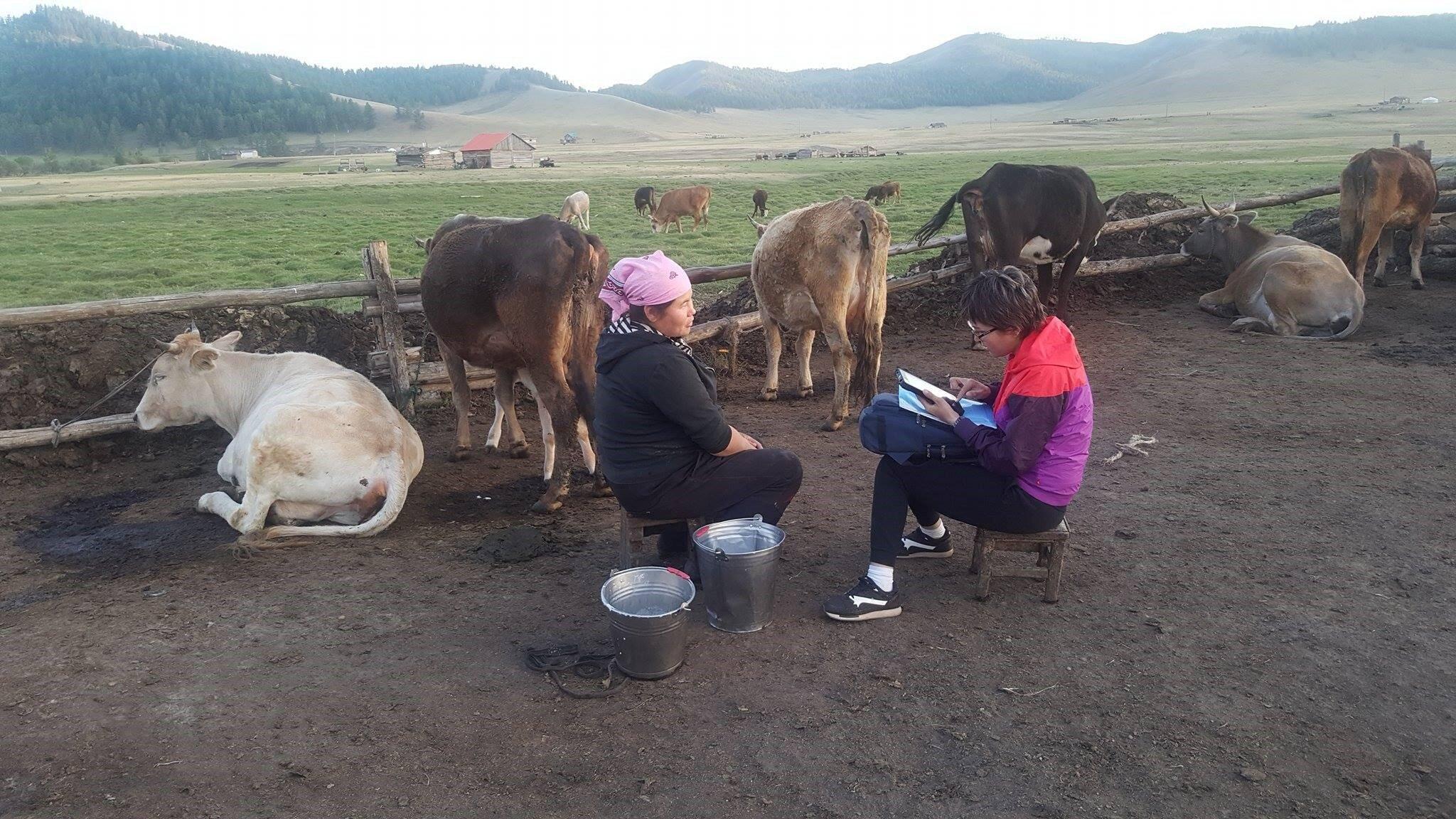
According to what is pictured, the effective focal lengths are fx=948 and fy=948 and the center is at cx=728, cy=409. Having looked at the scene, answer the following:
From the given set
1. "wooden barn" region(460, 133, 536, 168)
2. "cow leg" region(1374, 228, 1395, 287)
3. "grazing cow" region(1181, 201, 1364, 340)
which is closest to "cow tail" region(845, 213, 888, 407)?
"grazing cow" region(1181, 201, 1364, 340)

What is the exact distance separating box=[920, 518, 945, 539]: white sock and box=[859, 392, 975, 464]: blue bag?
0.74m

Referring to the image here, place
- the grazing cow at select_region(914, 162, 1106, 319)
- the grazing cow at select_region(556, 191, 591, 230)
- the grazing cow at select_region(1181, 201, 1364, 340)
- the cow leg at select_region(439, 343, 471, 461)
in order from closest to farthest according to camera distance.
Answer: the cow leg at select_region(439, 343, 471, 461) < the grazing cow at select_region(1181, 201, 1364, 340) < the grazing cow at select_region(914, 162, 1106, 319) < the grazing cow at select_region(556, 191, 591, 230)

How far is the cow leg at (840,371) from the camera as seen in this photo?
26.1 feet

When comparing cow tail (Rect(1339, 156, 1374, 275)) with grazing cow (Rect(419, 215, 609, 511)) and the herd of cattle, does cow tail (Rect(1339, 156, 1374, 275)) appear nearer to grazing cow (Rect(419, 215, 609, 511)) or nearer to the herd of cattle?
the herd of cattle

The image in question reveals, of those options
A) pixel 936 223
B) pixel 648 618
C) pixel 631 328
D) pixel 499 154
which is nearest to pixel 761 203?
pixel 936 223

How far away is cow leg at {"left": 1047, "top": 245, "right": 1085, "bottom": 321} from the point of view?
11547 millimetres

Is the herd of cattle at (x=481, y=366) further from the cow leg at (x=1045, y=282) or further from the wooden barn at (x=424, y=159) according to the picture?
the wooden barn at (x=424, y=159)

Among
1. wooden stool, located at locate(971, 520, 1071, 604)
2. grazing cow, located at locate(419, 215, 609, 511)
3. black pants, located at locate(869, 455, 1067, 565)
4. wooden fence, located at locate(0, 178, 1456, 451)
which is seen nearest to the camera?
black pants, located at locate(869, 455, 1067, 565)

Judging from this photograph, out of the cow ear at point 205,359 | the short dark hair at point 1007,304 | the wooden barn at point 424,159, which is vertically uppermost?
the wooden barn at point 424,159

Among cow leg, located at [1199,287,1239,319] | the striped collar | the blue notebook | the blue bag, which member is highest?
the striped collar

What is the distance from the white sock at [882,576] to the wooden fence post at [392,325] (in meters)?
5.18

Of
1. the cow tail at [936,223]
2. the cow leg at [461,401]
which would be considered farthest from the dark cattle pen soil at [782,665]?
the cow tail at [936,223]

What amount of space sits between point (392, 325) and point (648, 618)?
17.3 feet

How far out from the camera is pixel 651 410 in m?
4.57
